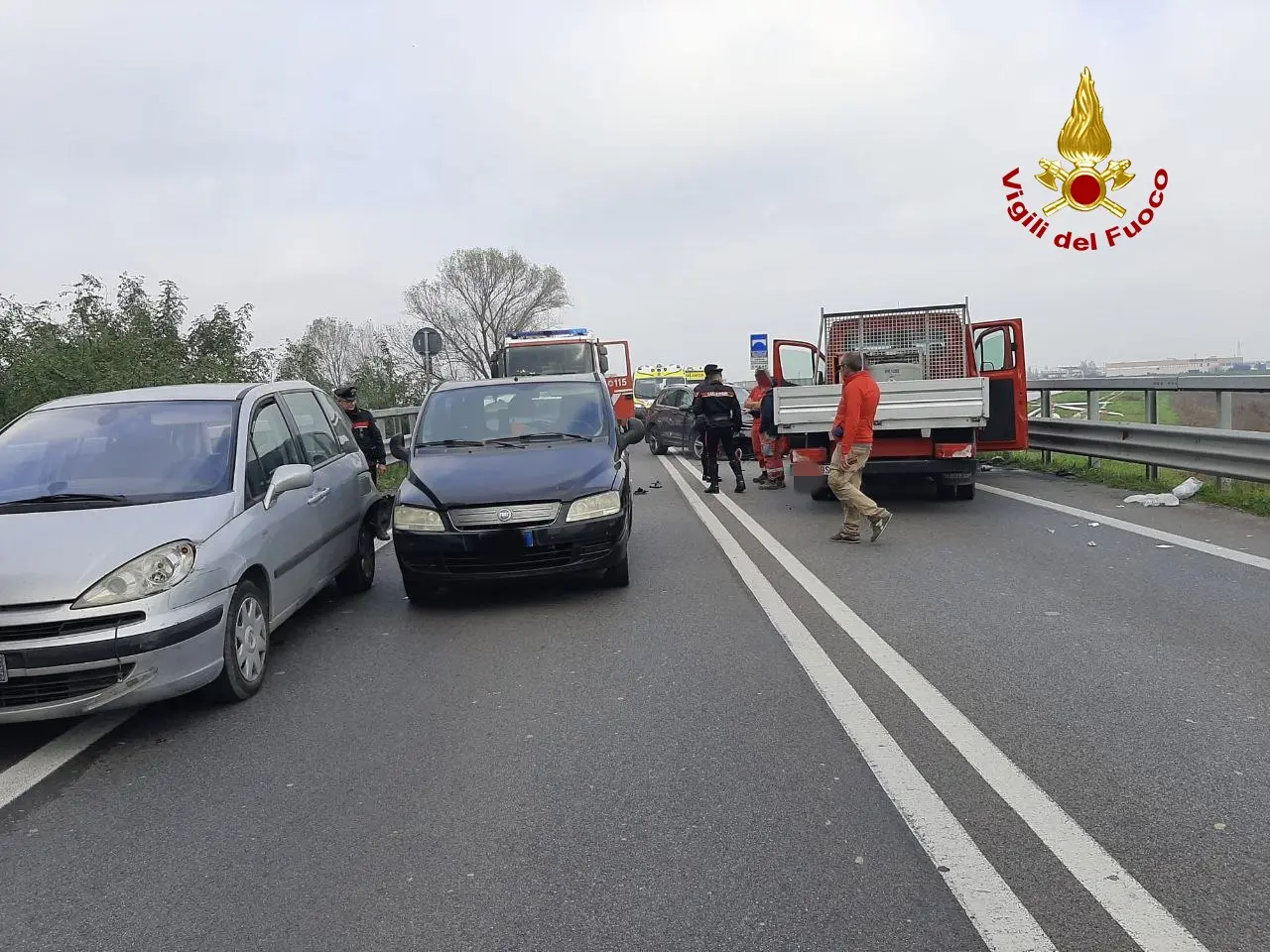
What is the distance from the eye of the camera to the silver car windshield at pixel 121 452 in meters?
5.48

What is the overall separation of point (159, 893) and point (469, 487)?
413 cm

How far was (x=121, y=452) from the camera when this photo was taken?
5832 millimetres

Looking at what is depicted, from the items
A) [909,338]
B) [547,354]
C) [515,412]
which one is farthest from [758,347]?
[515,412]

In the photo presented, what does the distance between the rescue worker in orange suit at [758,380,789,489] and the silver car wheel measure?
→ 8.34 meters

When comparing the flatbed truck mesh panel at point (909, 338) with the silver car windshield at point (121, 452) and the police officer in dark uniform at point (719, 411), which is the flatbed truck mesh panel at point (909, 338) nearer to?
A: the police officer in dark uniform at point (719, 411)

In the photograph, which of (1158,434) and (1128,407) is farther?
(1128,407)

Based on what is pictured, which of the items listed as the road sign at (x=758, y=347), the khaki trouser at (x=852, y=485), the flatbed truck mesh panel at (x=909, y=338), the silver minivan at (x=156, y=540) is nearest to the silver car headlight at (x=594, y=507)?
the silver minivan at (x=156, y=540)

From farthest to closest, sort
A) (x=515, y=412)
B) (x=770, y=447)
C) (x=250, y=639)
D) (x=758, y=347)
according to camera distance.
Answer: (x=758, y=347)
(x=770, y=447)
(x=515, y=412)
(x=250, y=639)

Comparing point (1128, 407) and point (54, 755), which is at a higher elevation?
point (1128, 407)

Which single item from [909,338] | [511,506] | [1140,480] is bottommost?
[1140,480]

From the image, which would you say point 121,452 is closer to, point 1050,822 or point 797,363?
point 1050,822

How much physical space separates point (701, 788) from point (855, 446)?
604cm

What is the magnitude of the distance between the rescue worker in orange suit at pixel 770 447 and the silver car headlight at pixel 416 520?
262 inches

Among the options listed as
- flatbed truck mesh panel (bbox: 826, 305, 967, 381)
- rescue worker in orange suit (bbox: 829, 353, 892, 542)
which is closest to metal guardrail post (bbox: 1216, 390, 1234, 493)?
flatbed truck mesh panel (bbox: 826, 305, 967, 381)
